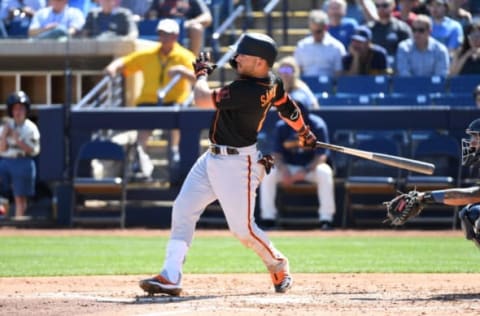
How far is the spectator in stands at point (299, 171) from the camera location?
533 inches

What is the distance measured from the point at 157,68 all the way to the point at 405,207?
24.8 ft

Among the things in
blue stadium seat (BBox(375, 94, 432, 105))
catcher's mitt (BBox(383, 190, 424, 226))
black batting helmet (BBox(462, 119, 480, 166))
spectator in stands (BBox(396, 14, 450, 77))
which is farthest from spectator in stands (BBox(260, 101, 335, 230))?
black batting helmet (BBox(462, 119, 480, 166))

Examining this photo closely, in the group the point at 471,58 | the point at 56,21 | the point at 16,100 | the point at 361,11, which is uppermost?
the point at 361,11

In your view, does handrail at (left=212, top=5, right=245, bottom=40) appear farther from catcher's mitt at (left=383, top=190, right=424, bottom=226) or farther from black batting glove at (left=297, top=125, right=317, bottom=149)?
catcher's mitt at (left=383, top=190, right=424, bottom=226)

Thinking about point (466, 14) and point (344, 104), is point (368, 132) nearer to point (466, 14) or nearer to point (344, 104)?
point (344, 104)

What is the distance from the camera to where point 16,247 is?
38.9 ft

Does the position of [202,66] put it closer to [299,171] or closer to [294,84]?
[294,84]

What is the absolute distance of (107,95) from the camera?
15266mm

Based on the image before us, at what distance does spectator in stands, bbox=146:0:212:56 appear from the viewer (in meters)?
15.5

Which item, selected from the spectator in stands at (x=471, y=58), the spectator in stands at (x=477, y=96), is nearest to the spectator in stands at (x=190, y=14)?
the spectator in stands at (x=471, y=58)

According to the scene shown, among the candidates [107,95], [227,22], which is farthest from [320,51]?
[107,95]

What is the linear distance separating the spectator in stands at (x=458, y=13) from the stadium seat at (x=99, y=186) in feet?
17.0

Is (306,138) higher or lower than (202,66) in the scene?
lower

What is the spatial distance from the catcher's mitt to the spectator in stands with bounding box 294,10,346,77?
7.49 metres
